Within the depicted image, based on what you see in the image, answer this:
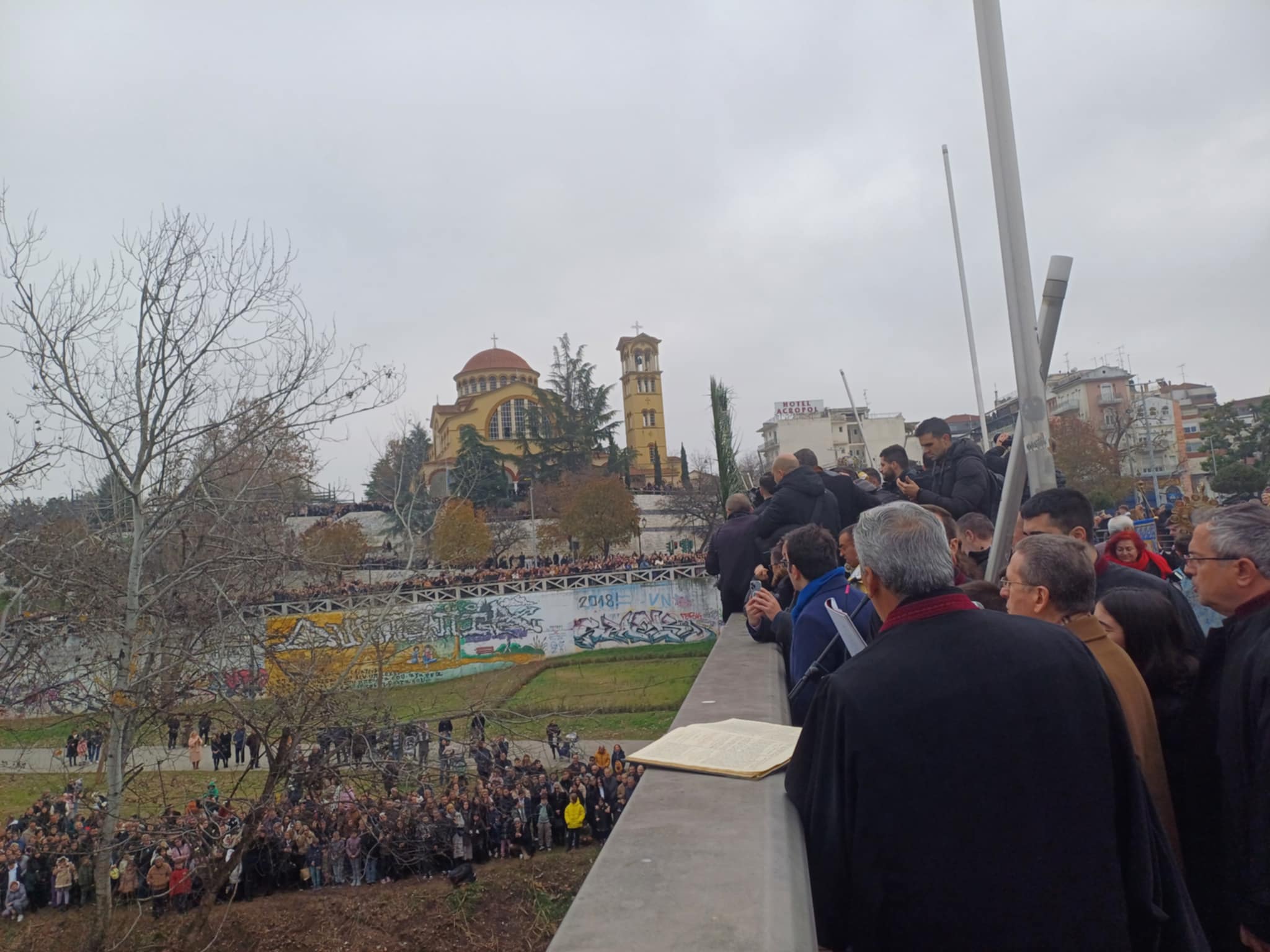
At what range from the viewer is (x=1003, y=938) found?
185 centimetres

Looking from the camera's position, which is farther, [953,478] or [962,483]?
[953,478]

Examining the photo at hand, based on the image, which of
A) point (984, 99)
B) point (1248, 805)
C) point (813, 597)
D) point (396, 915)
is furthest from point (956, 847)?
point (396, 915)

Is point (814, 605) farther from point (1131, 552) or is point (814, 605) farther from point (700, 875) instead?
point (1131, 552)

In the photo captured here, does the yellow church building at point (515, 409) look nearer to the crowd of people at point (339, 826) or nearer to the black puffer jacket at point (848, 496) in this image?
the crowd of people at point (339, 826)

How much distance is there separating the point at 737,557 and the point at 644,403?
70004 mm

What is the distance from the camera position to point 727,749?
2.62m

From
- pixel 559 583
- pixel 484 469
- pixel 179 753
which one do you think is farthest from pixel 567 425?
pixel 179 753

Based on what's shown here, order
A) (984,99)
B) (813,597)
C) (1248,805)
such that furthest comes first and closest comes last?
1. (984,99)
2. (813,597)
3. (1248,805)

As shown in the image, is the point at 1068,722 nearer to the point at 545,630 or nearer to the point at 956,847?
the point at 956,847

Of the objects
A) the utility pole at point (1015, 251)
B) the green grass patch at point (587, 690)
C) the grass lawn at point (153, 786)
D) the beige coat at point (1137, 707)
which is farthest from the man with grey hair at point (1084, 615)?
the grass lawn at point (153, 786)

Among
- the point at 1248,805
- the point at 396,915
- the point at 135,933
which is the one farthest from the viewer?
the point at 396,915

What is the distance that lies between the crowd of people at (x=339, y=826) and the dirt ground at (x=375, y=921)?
0.42 m

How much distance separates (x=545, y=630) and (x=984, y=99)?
32.4 m

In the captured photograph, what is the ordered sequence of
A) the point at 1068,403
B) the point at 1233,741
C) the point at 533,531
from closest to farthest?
the point at 1233,741, the point at 533,531, the point at 1068,403
